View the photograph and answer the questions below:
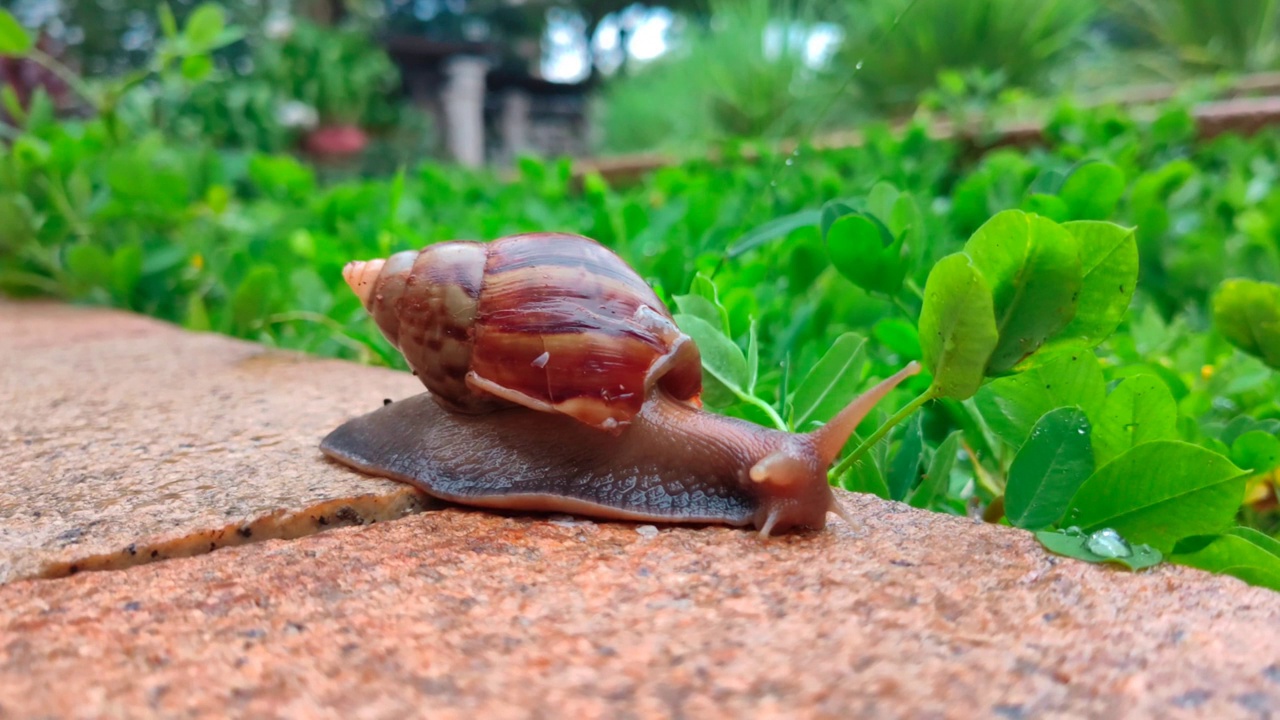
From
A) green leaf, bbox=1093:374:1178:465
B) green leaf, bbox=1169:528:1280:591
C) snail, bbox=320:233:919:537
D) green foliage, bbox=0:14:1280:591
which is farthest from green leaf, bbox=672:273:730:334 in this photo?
green leaf, bbox=1169:528:1280:591

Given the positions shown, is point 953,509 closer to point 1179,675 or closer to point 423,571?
point 1179,675

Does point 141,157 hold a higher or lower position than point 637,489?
higher

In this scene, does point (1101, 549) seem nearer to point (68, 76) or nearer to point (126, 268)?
point (126, 268)

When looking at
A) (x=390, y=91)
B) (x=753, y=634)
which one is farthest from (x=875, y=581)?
(x=390, y=91)

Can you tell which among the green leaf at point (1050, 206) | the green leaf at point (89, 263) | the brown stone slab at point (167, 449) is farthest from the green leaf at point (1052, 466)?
the green leaf at point (89, 263)

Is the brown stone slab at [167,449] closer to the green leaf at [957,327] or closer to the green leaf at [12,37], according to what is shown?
the green leaf at [957,327]

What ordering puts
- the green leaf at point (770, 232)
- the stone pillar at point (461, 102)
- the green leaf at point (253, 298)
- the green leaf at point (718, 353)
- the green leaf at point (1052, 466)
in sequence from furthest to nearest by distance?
the stone pillar at point (461, 102)
the green leaf at point (253, 298)
the green leaf at point (770, 232)
the green leaf at point (718, 353)
the green leaf at point (1052, 466)

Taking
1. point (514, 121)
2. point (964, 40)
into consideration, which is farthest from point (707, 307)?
point (514, 121)
